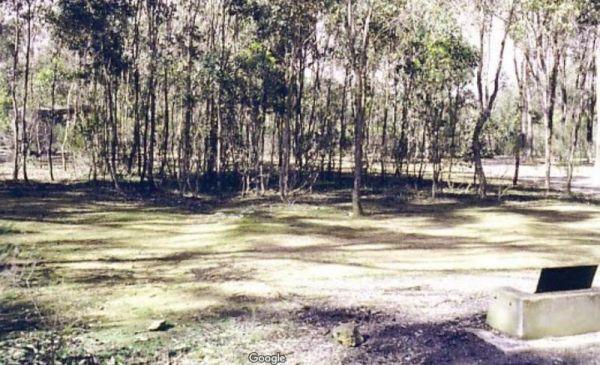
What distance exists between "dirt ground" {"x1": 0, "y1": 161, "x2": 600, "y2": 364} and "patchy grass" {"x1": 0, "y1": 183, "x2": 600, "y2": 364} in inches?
1.1

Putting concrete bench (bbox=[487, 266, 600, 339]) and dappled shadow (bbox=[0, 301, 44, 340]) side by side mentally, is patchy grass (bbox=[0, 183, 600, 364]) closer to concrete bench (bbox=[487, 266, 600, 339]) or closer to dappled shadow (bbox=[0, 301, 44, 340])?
dappled shadow (bbox=[0, 301, 44, 340])

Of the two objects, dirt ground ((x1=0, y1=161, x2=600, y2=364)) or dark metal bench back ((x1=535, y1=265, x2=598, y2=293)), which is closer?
dirt ground ((x1=0, y1=161, x2=600, y2=364))

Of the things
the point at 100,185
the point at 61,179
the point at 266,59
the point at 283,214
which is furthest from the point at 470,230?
the point at 61,179

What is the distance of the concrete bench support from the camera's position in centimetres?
631

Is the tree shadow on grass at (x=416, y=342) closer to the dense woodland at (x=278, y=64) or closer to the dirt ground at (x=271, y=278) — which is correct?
the dirt ground at (x=271, y=278)

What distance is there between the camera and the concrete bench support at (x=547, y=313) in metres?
6.31

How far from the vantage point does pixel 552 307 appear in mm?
6371

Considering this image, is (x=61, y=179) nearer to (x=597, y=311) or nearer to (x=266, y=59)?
(x=266, y=59)

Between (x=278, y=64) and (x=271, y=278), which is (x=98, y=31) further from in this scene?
(x=271, y=278)

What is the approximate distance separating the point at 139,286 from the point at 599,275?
620 cm

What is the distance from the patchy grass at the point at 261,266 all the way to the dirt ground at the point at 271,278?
1.1 inches

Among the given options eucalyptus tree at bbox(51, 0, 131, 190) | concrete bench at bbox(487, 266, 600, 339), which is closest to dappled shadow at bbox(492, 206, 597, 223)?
concrete bench at bbox(487, 266, 600, 339)

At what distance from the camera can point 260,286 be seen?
8.72 meters

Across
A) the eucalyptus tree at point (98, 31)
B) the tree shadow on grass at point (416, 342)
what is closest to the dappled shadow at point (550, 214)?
the tree shadow on grass at point (416, 342)
